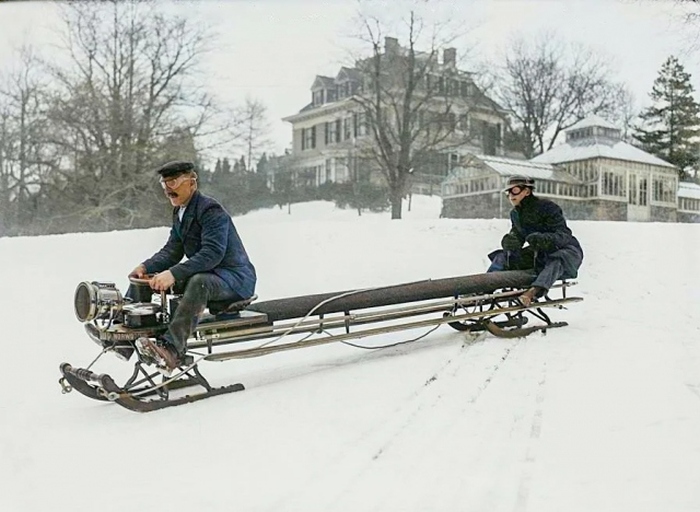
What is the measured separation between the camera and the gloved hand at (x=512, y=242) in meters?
2.83

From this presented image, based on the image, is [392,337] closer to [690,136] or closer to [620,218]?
[620,218]

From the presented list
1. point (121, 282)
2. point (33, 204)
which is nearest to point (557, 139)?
point (121, 282)

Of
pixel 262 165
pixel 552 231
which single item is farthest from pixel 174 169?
pixel 552 231

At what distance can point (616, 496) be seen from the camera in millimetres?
1301

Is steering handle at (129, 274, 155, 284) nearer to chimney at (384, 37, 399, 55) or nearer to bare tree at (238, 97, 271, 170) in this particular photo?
bare tree at (238, 97, 271, 170)

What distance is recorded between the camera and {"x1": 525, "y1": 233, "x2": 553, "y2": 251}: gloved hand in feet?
8.96

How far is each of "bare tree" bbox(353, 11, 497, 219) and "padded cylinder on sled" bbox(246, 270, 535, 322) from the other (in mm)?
429

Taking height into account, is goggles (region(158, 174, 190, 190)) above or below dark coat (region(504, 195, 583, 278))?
above

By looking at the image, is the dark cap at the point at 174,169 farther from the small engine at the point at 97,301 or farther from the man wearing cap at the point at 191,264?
the small engine at the point at 97,301

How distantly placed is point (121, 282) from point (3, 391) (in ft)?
1.90

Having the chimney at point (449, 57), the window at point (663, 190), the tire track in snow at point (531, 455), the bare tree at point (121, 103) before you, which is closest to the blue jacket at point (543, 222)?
the window at point (663, 190)

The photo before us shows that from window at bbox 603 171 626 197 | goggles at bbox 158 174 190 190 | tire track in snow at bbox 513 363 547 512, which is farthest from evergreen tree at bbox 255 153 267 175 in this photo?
tire track in snow at bbox 513 363 547 512

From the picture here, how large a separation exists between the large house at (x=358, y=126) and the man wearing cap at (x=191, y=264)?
0.78m

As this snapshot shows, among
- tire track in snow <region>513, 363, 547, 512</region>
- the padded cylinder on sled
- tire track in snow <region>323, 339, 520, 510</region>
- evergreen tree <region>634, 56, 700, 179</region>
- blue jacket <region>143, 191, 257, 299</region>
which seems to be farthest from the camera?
evergreen tree <region>634, 56, 700, 179</region>
